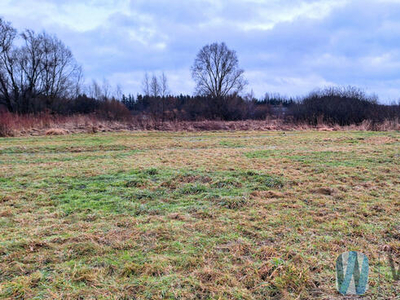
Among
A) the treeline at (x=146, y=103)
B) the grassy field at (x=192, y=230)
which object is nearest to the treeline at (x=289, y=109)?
the treeline at (x=146, y=103)

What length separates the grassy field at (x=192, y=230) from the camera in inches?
77.9

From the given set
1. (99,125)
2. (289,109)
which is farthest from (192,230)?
(289,109)

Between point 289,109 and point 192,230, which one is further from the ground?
point 289,109

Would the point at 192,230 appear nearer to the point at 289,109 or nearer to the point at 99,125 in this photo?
the point at 99,125

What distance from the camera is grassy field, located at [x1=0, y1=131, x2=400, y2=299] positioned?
1.98 metres

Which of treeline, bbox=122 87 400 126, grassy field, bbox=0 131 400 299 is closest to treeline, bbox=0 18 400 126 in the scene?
treeline, bbox=122 87 400 126

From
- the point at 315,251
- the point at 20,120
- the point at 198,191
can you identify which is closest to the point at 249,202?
the point at 198,191

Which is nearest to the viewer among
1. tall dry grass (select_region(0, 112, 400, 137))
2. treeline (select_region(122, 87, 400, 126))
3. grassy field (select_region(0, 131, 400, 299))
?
grassy field (select_region(0, 131, 400, 299))

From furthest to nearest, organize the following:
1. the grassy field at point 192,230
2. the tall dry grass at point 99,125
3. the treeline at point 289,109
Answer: the treeline at point 289,109 < the tall dry grass at point 99,125 < the grassy field at point 192,230

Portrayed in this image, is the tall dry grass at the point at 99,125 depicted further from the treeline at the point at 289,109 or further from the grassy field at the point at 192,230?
the grassy field at the point at 192,230

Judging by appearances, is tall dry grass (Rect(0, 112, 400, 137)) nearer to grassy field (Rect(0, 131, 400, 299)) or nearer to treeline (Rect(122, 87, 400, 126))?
treeline (Rect(122, 87, 400, 126))

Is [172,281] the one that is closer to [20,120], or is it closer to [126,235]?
[126,235]

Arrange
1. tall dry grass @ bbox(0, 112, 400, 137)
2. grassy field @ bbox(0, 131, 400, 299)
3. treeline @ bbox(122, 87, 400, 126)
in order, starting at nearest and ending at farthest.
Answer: grassy field @ bbox(0, 131, 400, 299)
tall dry grass @ bbox(0, 112, 400, 137)
treeline @ bbox(122, 87, 400, 126)

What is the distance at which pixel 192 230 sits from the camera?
2842 millimetres
